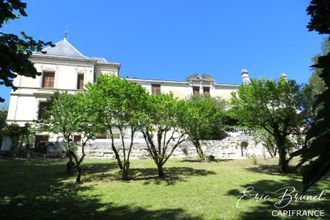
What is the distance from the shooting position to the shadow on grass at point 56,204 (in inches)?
257

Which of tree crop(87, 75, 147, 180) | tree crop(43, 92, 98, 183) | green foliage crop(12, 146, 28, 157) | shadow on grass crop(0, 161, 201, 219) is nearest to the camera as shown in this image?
shadow on grass crop(0, 161, 201, 219)

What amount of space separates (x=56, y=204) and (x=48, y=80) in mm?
26930

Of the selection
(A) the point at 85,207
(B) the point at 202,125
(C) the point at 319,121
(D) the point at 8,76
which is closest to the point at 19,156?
(B) the point at 202,125

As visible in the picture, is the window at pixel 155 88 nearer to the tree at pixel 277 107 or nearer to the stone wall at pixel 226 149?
the stone wall at pixel 226 149

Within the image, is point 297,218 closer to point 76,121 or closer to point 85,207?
point 85,207

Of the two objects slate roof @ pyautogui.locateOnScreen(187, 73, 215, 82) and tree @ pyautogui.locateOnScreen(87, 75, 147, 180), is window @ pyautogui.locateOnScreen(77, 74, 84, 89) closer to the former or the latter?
slate roof @ pyautogui.locateOnScreen(187, 73, 215, 82)

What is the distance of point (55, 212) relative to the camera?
6.88 meters

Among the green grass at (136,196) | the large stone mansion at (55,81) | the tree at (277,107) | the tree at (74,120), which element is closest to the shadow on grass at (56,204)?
the green grass at (136,196)

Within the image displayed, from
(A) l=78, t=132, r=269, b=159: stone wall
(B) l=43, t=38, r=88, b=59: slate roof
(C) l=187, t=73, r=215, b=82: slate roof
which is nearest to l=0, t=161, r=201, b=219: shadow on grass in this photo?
(A) l=78, t=132, r=269, b=159: stone wall

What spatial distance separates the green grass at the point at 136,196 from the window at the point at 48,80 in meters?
20.2

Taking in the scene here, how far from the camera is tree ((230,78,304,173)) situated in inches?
550

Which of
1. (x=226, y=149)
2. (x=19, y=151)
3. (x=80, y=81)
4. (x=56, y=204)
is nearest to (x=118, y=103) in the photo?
(x=56, y=204)

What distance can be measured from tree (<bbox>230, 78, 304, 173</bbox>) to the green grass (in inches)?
145

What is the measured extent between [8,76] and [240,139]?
71.5ft
